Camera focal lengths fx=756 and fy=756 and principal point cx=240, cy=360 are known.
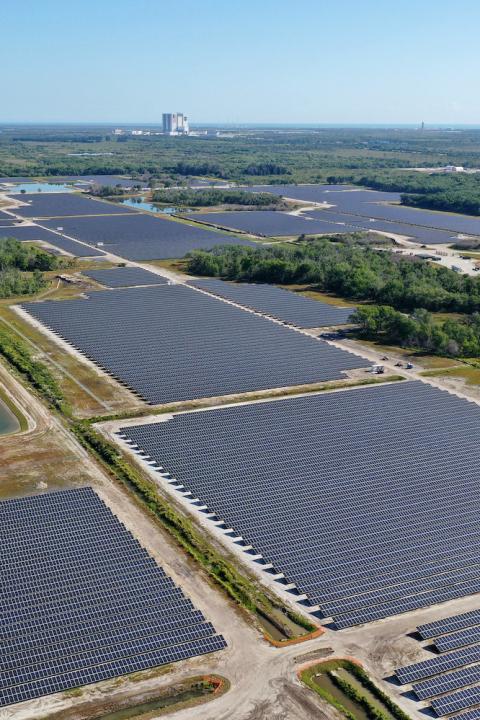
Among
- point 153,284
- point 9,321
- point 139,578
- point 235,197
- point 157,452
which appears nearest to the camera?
point 139,578

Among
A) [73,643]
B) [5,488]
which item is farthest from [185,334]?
[73,643]

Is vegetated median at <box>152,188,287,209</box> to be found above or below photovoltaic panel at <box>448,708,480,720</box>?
above

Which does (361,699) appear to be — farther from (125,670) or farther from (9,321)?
(9,321)

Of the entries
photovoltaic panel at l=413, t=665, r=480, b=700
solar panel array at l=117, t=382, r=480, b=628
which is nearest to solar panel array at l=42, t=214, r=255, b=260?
solar panel array at l=117, t=382, r=480, b=628

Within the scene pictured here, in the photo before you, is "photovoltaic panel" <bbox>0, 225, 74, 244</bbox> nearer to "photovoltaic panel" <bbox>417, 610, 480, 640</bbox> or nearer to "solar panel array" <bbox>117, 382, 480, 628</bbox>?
"solar panel array" <bbox>117, 382, 480, 628</bbox>

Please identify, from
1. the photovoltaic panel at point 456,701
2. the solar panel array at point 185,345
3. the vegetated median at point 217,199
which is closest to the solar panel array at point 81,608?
the photovoltaic panel at point 456,701

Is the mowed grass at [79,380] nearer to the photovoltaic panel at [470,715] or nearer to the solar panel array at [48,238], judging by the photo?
the photovoltaic panel at [470,715]

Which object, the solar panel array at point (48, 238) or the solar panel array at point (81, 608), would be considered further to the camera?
the solar panel array at point (48, 238)
